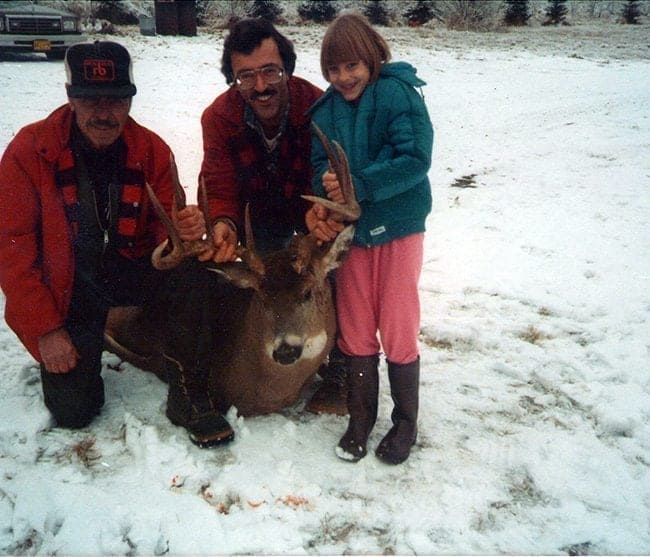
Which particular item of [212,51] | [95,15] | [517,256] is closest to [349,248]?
[517,256]

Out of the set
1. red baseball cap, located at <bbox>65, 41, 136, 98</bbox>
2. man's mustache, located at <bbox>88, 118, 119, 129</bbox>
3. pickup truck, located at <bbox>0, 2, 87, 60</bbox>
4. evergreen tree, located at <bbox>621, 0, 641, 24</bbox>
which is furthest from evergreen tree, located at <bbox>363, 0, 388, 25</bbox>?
man's mustache, located at <bbox>88, 118, 119, 129</bbox>

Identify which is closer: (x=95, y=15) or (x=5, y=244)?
(x=5, y=244)

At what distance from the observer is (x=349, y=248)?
3.30 metres

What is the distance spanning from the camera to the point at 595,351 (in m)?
4.26

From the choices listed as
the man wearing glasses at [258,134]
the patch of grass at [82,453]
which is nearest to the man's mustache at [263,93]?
the man wearing glasses at [258,134]

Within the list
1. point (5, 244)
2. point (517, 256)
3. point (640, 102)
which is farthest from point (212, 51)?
point (5, 244)

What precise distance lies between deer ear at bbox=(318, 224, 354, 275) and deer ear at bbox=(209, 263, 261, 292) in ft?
1.16

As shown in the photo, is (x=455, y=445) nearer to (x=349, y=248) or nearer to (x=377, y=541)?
(x=377, y=541)

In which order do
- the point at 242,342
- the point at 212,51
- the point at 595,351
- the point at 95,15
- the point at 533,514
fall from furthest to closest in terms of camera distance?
the point at 95,15
the point at 212,51
the point at 595,351
the point at 242,342
the point at 533,514

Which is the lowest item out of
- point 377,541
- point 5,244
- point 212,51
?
point 377,541

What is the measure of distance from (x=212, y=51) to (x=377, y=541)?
15.1 meters

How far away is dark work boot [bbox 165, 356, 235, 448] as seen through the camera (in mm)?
3406

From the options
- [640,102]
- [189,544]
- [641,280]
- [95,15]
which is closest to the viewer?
[189,544]

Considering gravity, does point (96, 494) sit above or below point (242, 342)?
below
